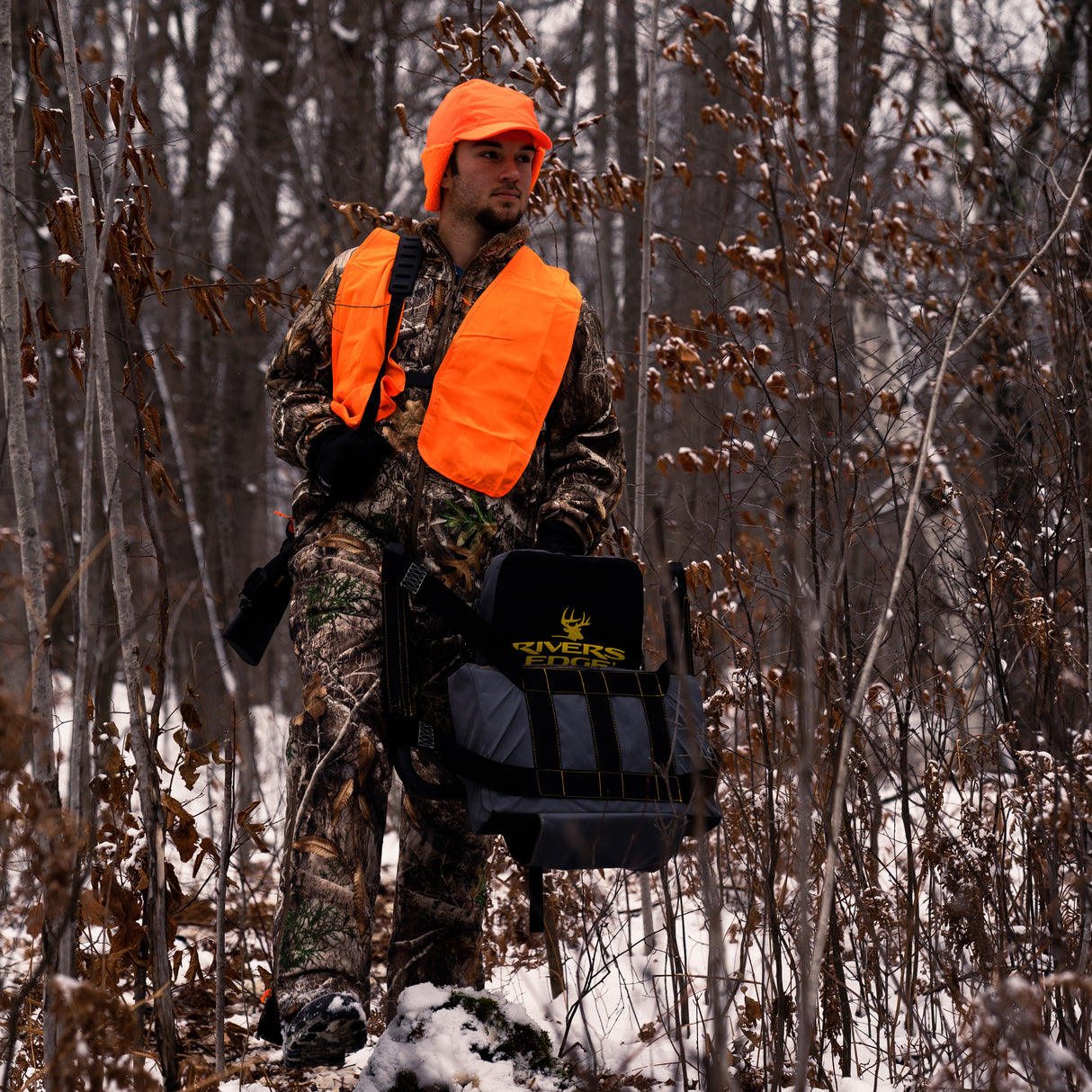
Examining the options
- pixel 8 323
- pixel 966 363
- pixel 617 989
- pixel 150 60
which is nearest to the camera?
pixel 8 323

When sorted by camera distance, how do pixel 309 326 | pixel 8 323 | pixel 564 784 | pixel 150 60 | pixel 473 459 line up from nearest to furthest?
1. pixel 8 323
2. pixel 564 784
3. pixel 473 459
4. pixel 309 326
5. pixel 150 60

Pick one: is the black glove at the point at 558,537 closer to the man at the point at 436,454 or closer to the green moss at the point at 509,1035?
the man at the point at 436,454

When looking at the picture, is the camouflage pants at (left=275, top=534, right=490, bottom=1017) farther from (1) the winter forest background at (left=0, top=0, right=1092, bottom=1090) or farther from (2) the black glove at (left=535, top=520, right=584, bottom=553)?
(2) the black glove at (left=535, top=520, right=584, bottom=553)

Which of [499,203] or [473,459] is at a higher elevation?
[499,203]

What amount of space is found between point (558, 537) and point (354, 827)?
947mm

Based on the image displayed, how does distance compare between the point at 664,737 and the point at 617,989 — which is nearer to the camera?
the point at 664,737

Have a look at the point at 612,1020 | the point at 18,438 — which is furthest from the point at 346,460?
the point at 612,1020

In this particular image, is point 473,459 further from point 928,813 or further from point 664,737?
point 928,813

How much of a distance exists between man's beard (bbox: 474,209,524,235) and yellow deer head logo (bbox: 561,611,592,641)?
1.18 m

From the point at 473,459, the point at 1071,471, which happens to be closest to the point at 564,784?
the point at 473,459

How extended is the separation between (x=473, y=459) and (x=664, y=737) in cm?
91

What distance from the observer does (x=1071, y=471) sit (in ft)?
10.6

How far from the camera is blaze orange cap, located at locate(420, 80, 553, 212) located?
124 inches

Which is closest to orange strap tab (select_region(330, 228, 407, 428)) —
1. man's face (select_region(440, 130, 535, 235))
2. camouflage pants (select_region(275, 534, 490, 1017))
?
man's face (select_region(440, 130, 535, 235))
